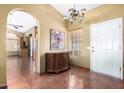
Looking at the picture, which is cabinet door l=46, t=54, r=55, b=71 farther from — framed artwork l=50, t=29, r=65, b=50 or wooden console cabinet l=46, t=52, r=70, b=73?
framed artwork l=50, t=29, r=65, b=50

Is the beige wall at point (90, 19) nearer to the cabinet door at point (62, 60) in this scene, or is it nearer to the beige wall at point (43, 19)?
the cabinet door at point (62, 60)

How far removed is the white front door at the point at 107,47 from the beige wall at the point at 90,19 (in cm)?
20

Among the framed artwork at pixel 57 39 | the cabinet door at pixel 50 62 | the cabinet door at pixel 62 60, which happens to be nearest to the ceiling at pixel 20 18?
the framed artwork at pixel 57 39

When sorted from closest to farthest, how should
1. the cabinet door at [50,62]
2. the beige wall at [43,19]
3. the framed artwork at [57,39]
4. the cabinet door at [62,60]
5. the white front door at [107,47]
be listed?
1. the beige wall at [43,19]
2. the white front door at [107,47]
3. the cabinet door at [50,62]
4. the cabinet door at [62,60]
5. the framed artwork at [57,39]

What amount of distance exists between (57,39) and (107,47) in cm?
208

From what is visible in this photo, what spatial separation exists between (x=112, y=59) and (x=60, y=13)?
2.93 metres

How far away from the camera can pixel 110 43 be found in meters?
4.06

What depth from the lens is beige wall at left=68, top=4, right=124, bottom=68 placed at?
155 inches

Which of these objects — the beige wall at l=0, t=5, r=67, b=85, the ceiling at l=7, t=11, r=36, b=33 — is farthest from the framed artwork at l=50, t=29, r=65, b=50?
the ceiling at l=7, t=11, r=36, b=33

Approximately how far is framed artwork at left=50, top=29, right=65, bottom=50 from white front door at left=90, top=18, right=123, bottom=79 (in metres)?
1.39

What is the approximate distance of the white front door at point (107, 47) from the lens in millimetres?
3830

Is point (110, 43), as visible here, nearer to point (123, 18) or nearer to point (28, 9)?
point (123, 18)

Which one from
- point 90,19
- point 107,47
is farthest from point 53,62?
point 90,19
